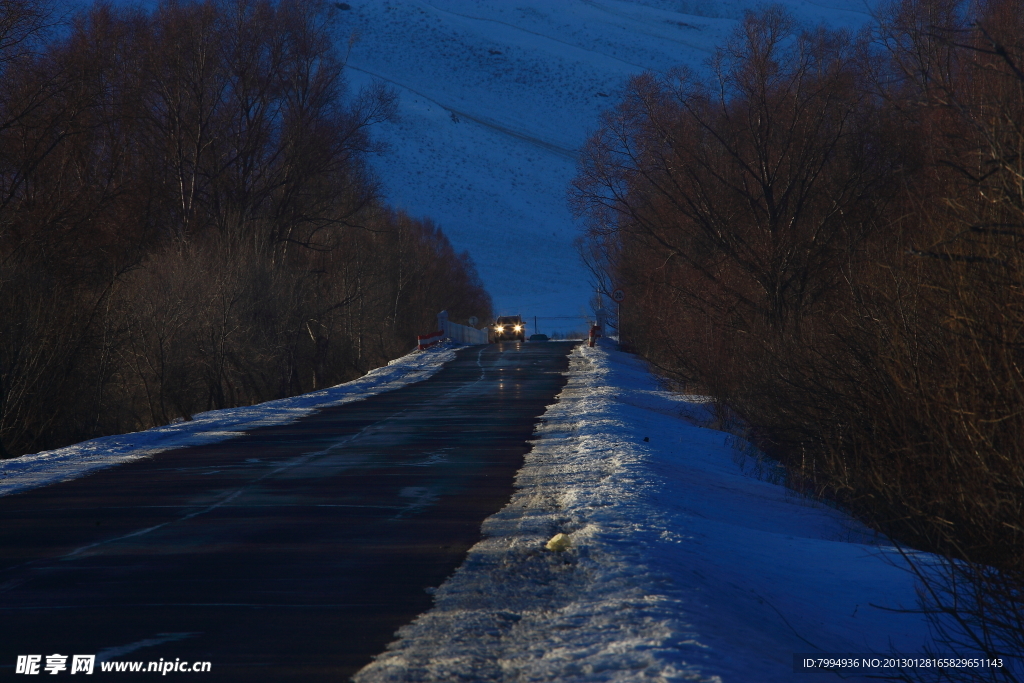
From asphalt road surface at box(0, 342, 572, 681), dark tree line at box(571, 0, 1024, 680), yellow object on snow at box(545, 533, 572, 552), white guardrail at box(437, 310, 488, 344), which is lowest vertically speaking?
white guardrail at box(437, 310, 488, 344)

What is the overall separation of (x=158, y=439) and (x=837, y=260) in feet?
48.2

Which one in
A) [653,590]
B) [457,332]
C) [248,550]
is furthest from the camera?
[457,332]

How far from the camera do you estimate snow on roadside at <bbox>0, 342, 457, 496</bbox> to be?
45.6ft

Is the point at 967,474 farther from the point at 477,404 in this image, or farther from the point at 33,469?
the point at 477,404

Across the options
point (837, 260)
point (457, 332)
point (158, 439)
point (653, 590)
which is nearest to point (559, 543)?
point (653, 590)

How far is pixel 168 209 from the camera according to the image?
4012 cm

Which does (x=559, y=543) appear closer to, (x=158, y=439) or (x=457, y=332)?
(x=158, y=439)

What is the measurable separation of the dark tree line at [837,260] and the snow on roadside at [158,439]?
8719 millimetres

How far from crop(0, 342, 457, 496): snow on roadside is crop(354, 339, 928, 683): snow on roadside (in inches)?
257

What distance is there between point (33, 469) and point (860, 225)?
18002mm

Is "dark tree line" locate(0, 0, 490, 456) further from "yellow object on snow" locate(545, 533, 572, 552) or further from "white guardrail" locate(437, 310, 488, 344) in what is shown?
"yellow object on snow" locate(545, 533, 572, 552)

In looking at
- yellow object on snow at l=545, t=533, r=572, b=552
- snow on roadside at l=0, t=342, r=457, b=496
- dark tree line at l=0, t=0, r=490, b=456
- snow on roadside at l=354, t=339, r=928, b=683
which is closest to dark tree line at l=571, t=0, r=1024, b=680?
snow on roadside at l=354, t=339, r=928, b=683

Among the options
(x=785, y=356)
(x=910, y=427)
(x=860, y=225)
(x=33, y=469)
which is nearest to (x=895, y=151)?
(x=860, y=225)

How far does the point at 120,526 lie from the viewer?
9.94 m
